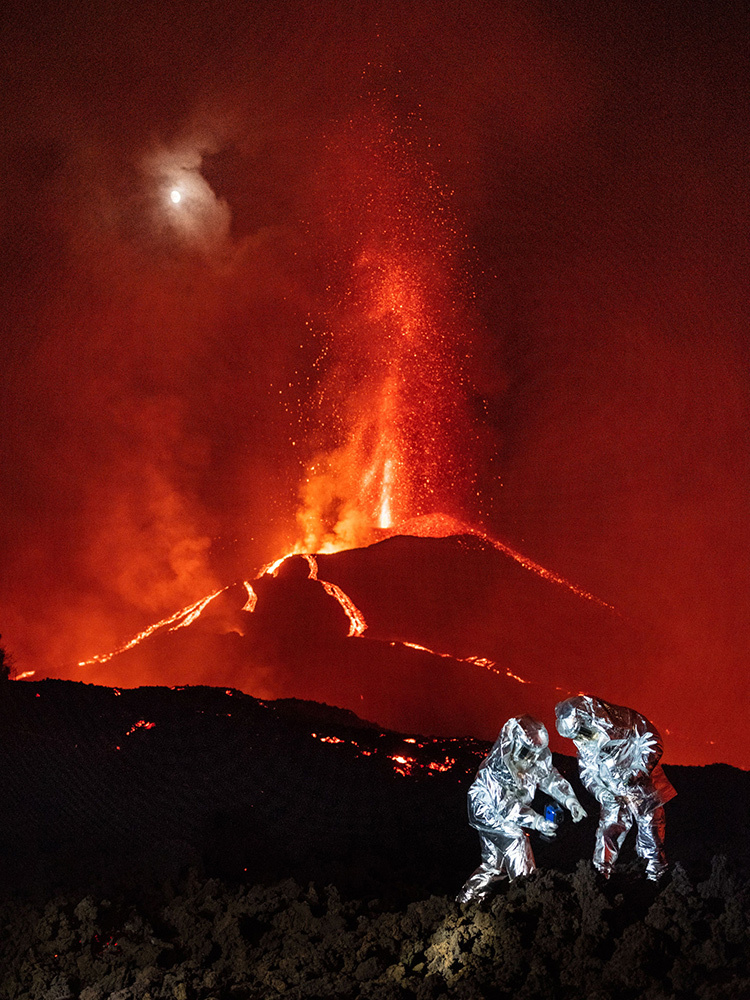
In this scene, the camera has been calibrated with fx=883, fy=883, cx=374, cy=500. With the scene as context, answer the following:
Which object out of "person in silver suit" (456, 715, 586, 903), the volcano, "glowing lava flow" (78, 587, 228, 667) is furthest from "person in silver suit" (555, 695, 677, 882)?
"glowing lava flow" (78, 587, 228, 667)

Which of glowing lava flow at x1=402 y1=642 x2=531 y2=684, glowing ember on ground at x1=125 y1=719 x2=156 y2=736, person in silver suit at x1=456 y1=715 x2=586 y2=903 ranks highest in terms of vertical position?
glowing lava flow at x1=402 y1=642 x2=531 y2=684

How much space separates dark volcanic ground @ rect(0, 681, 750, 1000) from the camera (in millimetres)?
5684

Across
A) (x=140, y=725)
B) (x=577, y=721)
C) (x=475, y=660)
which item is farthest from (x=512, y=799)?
(x=475, y=660)

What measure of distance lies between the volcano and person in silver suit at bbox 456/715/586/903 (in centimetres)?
887

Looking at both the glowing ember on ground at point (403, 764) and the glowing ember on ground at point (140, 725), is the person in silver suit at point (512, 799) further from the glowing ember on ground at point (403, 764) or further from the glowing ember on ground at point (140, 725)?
the glowing ember on ground at point (140, 725)

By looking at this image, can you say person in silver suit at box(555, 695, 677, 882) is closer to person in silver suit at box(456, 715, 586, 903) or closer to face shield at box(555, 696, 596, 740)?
face shield at box(555, 696, 596, 740)

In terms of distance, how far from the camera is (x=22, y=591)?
757 inches

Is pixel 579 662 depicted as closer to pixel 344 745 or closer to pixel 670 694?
pixel 670 694

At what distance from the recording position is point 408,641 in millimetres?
16766

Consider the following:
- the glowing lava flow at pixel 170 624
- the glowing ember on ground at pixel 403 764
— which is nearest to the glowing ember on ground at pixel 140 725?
the glowing ember on ground at pixel 403 764

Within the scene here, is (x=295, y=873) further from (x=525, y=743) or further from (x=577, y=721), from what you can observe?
(x=577, y=721)

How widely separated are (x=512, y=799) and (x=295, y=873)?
2.25 m

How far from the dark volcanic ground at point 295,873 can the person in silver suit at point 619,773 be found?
21 cm

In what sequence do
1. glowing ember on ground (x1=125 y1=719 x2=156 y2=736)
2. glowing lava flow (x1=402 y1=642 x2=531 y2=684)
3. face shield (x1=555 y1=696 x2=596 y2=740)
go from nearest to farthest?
face shield (x1=555 y1=696 x2=596 y2=740) < glowing ember on ground (x1=125 y1=719 x2=156 y2=736) < glowing lava flow (x1=402 y1=642 x2=531 y2=684)
